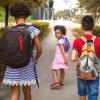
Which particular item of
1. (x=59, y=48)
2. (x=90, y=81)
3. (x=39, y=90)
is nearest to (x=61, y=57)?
(x=59, y=48)

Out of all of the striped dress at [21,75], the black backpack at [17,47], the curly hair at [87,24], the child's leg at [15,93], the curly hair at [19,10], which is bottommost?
the child's leg at [15,93]

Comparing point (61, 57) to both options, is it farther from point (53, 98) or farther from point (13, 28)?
point (13, 28)

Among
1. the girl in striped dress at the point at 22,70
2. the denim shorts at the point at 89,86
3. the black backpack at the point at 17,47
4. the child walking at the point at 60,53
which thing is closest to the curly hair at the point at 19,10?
the girl in striped dress at the point at 22,70

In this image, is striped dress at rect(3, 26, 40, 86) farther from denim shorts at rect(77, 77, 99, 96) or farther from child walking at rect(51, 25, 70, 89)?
child walking at rect(51, 25, 70, 89)

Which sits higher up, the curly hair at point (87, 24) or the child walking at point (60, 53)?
the curly hair at point (87, 24)

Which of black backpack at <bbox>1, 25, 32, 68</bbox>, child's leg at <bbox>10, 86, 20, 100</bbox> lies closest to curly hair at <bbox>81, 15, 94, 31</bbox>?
black backpack at <bbox>1, 25, 32, 68</bbox>

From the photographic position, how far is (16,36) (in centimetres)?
561

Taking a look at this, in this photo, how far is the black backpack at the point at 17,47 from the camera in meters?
5.59

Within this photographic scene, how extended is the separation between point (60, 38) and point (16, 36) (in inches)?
125

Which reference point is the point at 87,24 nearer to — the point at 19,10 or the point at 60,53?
→ the point at 19,10

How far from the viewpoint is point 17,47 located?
5594 millimetres

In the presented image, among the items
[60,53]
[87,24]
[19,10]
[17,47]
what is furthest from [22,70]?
[60,53]

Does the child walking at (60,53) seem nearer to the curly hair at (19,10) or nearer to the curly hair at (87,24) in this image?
the curly hair at (87,24)

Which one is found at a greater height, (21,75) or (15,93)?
(21,75)
